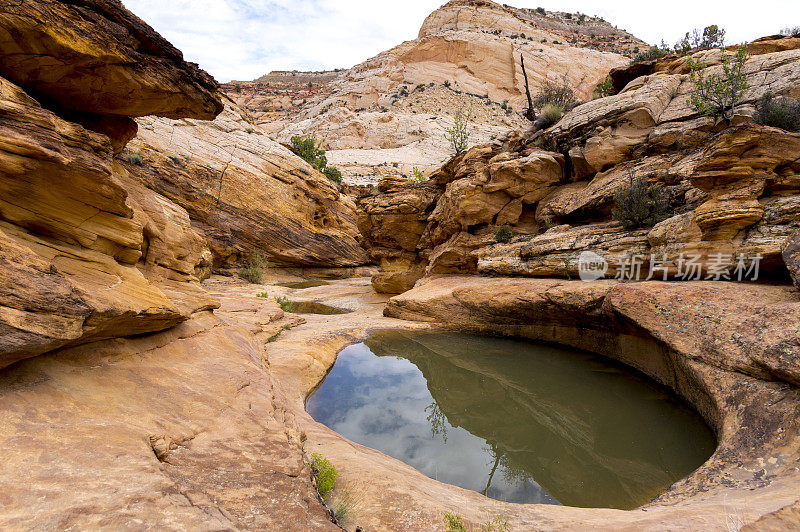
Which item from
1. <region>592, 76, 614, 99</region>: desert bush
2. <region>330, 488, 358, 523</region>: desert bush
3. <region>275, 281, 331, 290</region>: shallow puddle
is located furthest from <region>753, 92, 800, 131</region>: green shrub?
<region>275, 281, 331, 290</region>: shallow puddle

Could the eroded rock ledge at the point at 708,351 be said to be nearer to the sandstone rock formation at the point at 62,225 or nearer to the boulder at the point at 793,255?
the boulder at the point at 793,255

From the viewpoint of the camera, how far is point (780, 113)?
31.0ft

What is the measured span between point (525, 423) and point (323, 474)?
5.05m

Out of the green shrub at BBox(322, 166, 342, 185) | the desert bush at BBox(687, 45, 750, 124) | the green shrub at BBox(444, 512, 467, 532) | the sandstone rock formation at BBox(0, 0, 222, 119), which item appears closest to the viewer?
the green shrub at BBox(444, 512, 467, 532)

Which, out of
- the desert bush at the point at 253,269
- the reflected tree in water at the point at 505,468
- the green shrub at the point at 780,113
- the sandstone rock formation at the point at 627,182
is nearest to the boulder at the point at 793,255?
the sandstone rock formation at the point at 627,182

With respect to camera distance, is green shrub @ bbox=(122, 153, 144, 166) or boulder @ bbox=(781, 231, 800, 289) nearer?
boulder @ bbox=(781, 231, 800, 289)

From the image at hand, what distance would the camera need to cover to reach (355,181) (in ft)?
139

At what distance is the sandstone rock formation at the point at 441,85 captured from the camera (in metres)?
51.8

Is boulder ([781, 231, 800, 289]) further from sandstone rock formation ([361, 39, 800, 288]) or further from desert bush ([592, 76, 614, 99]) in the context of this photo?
desert bush ([592, 76, 614, 99])

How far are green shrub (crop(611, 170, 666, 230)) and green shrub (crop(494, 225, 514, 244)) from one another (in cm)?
483

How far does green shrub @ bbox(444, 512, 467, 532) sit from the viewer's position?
2.88m

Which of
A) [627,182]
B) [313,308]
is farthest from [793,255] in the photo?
[313,308]

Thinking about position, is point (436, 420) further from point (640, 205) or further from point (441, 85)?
point (441, 85)

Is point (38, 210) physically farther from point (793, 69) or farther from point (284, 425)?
point (793, 69)
